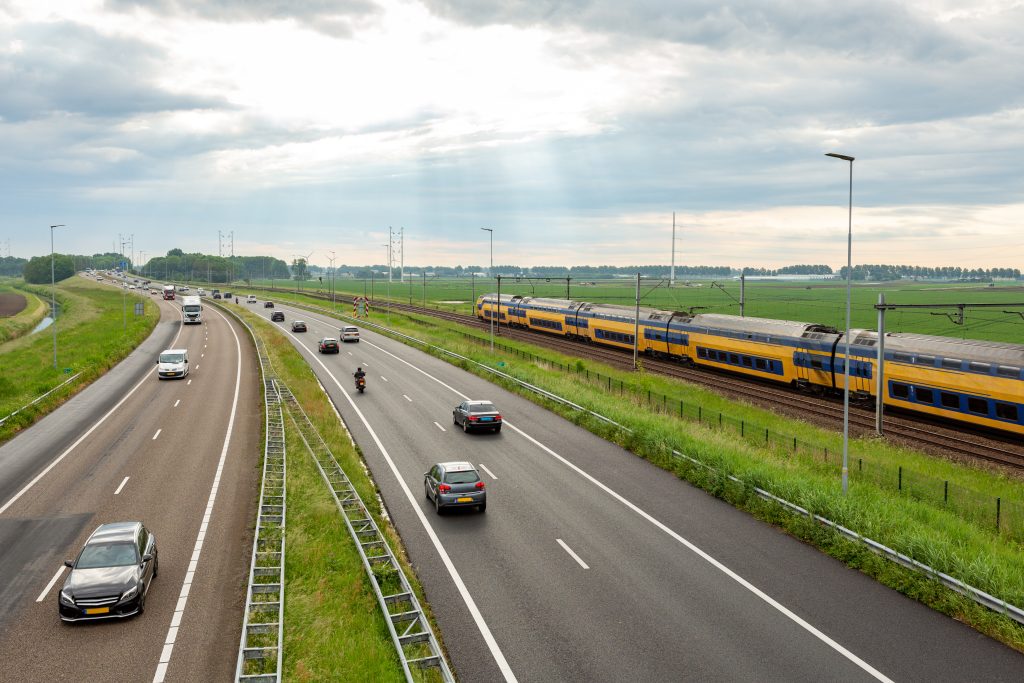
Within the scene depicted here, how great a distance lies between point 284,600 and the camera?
1642 cm

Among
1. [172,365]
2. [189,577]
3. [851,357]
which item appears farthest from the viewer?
[172,365]

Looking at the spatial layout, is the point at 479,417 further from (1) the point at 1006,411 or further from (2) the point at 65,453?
(1) the point at 1006,411

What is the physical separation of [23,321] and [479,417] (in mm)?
103222

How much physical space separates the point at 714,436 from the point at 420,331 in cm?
5430

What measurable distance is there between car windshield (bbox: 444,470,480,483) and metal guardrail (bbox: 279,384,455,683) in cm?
290

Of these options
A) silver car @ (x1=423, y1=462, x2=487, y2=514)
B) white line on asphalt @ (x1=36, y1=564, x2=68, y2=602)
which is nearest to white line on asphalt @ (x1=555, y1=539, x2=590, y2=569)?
silver car @ (x1=423, y1=462, x2=487, y2=514)

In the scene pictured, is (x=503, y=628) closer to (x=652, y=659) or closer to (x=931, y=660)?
(x=652, y=659)

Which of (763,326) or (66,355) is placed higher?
(763,326)

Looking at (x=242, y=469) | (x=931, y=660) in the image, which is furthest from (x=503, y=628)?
(x=242, y=469)

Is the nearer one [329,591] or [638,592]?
[329,591]

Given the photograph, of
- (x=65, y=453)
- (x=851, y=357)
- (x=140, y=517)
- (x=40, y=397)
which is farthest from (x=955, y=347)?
(x=40, y=397)

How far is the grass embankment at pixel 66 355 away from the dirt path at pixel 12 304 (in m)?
9.89

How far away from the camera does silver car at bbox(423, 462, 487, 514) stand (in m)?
22.6

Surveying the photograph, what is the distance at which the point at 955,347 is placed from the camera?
116 feet
